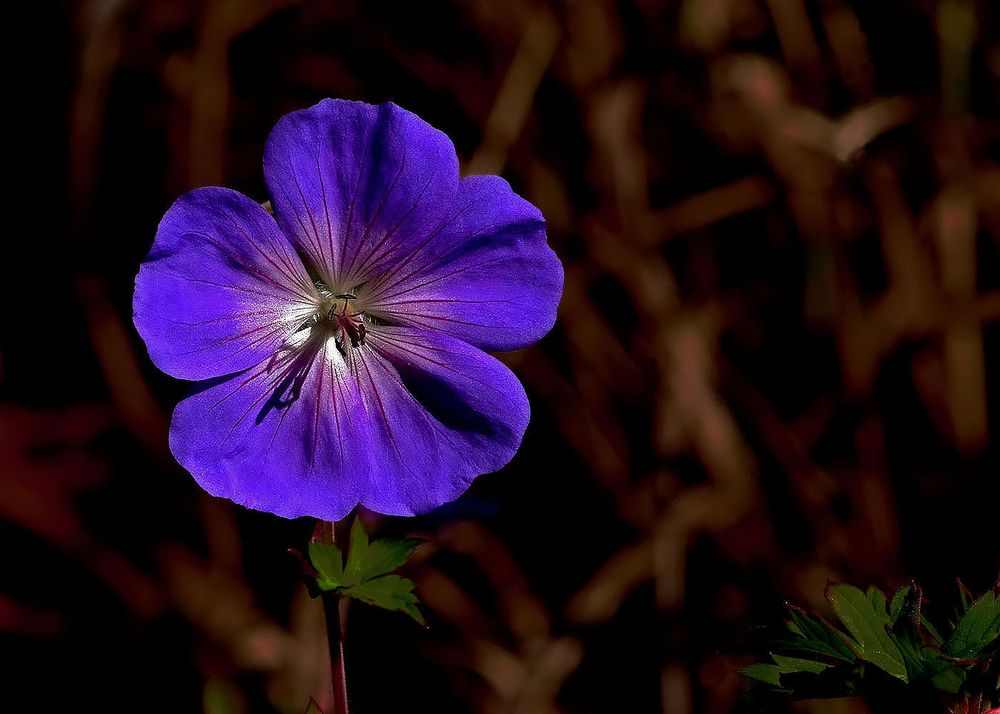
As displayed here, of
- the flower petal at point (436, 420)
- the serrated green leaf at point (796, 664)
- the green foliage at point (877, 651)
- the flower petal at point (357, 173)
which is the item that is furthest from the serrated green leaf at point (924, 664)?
the flower petal at point (357, 173)

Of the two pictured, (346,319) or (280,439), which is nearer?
(280,439)

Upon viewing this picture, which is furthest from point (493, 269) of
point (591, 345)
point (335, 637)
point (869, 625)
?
point (591, 345)

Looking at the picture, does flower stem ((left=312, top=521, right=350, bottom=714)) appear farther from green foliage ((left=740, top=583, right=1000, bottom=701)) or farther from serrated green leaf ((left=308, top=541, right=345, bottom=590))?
green foliage ((left=740, top=583, right=1000, bottom=701))

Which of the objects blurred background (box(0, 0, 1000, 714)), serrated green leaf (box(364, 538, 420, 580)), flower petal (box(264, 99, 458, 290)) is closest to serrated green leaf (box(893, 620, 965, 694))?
serrated green leaf (box(364, 538, 420, 580))

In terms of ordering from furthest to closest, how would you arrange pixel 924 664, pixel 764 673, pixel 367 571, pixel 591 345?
pixel 591 345 → pixel 367 571 → pixel 764 673 → pixel 924 664

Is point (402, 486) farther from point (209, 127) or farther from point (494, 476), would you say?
Result: point (209, 127)

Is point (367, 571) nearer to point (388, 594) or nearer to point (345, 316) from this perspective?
point (388, 594)
